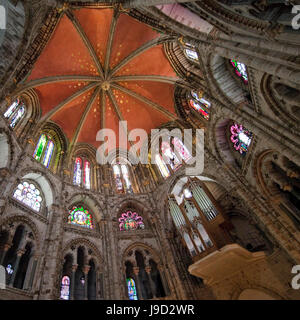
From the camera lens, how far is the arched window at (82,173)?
48.5 ft

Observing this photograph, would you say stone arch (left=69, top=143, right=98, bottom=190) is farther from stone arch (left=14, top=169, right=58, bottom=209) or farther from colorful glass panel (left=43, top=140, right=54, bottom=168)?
stone arch (left=14, top=169, right=58, bottom=209)

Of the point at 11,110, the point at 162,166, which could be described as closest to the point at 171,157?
the point at 162,166

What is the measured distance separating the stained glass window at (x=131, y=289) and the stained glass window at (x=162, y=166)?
6691 mm

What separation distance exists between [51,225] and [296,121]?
11228 mm

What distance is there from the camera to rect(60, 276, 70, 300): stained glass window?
979cm

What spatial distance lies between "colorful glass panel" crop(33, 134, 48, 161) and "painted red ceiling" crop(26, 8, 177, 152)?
1363 millimetres

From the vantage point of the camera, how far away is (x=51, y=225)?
10930 millimetres

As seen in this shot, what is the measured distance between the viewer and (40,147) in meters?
13.8

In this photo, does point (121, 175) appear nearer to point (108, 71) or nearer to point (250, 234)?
point (108, 71)

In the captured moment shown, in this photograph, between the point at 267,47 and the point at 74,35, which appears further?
the point at 74,35

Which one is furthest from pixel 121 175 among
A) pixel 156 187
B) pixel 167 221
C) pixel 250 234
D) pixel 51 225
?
pixel 250 234

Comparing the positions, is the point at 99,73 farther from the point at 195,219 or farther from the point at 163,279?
the point at 163,279

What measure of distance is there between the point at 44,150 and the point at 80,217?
4.72 metres

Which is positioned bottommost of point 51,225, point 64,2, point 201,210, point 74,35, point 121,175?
point 201,210
